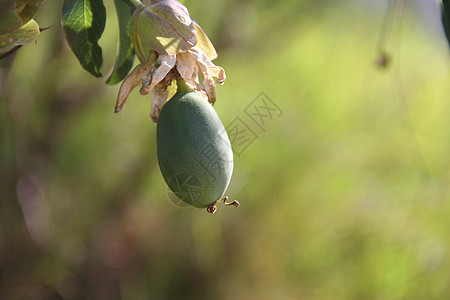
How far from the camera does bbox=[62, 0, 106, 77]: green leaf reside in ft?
1.41

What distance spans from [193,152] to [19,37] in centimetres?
17

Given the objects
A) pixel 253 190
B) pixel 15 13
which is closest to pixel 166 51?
pixel 15 13

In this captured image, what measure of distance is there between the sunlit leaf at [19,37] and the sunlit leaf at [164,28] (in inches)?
3.3

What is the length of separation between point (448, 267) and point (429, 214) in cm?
16

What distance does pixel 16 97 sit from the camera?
4.04 feet

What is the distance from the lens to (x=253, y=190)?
61.1 inches

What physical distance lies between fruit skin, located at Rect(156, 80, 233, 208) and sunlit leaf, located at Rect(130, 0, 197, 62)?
4 centimetres

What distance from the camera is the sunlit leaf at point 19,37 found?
1.29 feet

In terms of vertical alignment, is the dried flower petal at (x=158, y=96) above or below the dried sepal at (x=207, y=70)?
below

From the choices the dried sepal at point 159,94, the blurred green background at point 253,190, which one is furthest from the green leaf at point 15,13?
the blurred green background at point 253,190

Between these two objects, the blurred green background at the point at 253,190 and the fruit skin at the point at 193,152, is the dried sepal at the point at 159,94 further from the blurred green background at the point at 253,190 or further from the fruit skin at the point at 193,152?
the blurred green background at the point at 253,190

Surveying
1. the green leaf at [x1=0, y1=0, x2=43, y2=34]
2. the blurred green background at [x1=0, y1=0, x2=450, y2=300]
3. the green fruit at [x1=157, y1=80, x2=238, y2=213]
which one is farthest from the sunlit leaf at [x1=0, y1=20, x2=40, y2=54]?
the blurred green background at [x1=0, y1=0, x2=450, y2=300]

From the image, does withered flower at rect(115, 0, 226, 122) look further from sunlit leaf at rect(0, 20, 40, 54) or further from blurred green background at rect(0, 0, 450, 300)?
blurred green background at rect(0, 0, 450, 300)

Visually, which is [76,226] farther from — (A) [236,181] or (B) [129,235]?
(A) [236,181]
